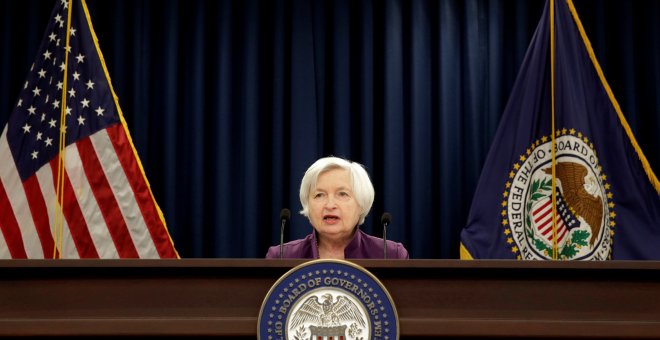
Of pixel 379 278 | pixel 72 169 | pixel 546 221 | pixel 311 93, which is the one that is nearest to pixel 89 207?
pixel 72 169

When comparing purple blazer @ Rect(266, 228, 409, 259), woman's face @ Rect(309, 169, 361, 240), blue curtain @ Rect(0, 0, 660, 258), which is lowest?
purple blazer @ Rect(266, 228, 409, 259)

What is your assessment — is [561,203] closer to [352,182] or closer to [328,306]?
[352,182]

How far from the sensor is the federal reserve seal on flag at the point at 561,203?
356 centimetres

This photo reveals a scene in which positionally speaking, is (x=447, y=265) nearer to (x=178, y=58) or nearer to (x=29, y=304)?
(x=29, y=304)

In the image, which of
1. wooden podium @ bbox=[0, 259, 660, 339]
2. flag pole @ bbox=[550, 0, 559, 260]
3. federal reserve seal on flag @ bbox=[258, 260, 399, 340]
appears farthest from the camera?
flag pole @ bbox=[550, 0, 559, 260]

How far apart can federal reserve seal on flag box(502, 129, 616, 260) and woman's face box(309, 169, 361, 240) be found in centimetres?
111

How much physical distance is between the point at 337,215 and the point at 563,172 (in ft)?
4.37

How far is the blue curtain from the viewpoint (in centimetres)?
439

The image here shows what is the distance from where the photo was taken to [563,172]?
363cm

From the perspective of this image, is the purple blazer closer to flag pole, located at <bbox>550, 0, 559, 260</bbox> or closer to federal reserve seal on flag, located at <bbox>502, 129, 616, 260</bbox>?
flag pole, located at <bbox>550, 0, 559, 260</bbox>

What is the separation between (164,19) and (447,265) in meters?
3.11

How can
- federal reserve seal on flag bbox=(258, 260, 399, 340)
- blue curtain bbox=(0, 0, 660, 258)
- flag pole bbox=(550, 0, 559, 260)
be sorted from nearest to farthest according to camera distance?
federal reserve seal on flag bbox=(258, 260, 399, 340) < flag pole bbox=(550, 0, 559, 260) < blue curtain bbox=(0, 0, 660, 258)

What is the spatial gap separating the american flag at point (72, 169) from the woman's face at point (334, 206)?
1112 mm

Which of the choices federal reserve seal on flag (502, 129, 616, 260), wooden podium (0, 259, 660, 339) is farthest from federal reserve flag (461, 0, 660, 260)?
wooden podium (0, 259, 660, 339)
